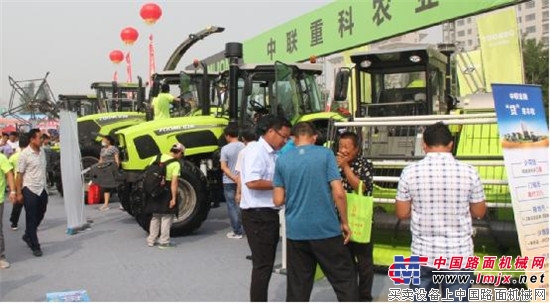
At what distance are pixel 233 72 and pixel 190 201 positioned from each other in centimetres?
194

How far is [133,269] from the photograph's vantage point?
556cm

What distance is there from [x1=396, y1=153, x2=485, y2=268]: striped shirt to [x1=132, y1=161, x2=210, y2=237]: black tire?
4.41m

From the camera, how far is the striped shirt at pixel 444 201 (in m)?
2.99

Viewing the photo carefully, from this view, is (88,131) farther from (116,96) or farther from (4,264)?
(4,264)

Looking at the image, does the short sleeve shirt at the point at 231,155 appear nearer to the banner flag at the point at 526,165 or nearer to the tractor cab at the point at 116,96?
the banner flag at the point at 526,165

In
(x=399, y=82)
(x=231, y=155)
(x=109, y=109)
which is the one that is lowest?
(x=231, y=155)

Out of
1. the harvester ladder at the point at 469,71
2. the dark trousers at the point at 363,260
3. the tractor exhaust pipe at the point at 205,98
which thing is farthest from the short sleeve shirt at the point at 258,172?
the harvester ladder at the point at 469,71

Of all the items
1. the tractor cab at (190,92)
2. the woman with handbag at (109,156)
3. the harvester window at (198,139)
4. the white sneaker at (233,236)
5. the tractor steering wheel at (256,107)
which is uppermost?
the tractor cab at (190,92)

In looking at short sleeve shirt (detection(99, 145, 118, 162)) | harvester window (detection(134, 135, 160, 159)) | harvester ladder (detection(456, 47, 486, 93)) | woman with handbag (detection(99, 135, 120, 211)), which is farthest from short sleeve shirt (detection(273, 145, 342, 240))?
short sleeve shirt (detection(99, 145, 118, 162))

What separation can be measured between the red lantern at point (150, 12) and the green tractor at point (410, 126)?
7038 mm

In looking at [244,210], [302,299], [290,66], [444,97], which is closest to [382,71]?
[444,97]

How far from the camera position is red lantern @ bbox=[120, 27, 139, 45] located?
1552 centimetres

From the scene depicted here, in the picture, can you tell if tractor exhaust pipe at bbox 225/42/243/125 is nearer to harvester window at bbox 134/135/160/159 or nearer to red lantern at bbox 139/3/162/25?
harvester window at bbox 134/135/160/159

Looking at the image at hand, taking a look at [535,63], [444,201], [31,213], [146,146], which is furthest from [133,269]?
[535,63]
